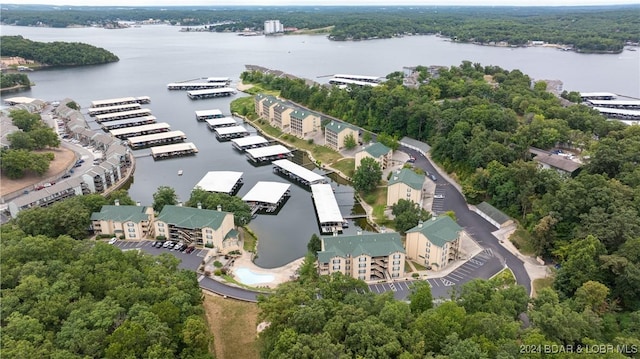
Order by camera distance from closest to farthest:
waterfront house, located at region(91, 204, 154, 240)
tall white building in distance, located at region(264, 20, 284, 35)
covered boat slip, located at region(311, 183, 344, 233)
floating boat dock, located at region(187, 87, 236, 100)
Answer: waterfront house, located at region(91, 204, 154, 240) → covered boat slip, located at region(311, 183, 344, 233) → floating boat dock, located at region(187, 87, 236, 100) → tall white building in distance, located at region(264, 20, 284, 35)

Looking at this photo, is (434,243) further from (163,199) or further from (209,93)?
(209,93)

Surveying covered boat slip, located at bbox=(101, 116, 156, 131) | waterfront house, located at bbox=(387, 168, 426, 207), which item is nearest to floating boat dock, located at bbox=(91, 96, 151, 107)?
covered boat slip, located at bbox=(101, 116, 156, 131)

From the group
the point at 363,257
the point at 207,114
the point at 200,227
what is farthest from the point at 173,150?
the point at 363,257

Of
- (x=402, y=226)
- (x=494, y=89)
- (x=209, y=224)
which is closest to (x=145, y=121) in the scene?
(x=209, y=224)

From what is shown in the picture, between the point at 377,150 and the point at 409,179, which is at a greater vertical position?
the point at 377,150

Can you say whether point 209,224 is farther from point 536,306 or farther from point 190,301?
point 536,306

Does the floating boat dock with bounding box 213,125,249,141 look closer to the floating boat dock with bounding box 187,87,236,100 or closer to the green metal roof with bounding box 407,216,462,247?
the floating boat dock with bounding box 187,87,236,100
